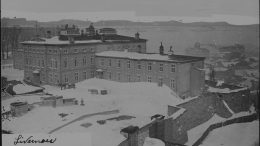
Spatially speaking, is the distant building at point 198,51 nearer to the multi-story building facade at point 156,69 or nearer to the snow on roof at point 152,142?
the multi-story building facade at point 156,69

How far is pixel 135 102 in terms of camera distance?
7.86 meters

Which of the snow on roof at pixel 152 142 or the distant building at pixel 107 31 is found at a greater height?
the distant building at pixel 107 31

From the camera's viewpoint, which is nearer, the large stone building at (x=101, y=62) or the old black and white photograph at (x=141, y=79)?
the old black and white photograph at (x=141, y=79)

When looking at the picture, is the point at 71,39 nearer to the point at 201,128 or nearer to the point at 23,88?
the point at 23,88

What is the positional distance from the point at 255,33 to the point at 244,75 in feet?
3.55

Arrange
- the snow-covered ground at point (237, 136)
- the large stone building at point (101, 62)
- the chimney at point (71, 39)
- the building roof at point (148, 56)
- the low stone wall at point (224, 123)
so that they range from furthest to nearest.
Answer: the chimney at point (71, 39)
the building roof at point (148, 56)
the large stone building at point (101, 62)
the low stone wall at point (224, 123)
the snow-covered ground at point (237, 136)

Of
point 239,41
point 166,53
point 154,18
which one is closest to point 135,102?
point 166,53

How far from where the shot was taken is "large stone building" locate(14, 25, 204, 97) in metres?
8.30

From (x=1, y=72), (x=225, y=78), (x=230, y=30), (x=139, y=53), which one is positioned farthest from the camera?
(x=139, y=53)

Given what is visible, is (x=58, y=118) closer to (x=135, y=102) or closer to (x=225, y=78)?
(x=135, y=102)

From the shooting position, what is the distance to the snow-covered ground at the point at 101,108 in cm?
629

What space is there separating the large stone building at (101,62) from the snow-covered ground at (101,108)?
17.5 inches

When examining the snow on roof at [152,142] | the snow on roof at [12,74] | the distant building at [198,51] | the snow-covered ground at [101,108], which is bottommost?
the snow on roof at [152,142]
